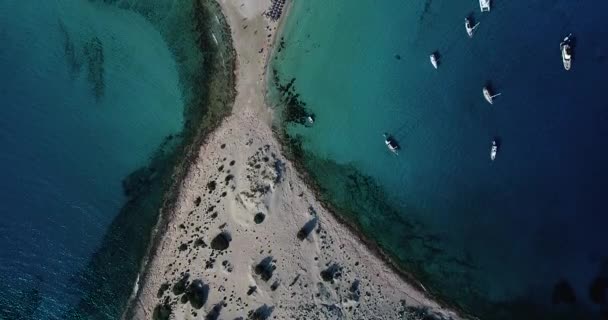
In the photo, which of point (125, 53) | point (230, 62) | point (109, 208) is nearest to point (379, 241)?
point (230, 62)

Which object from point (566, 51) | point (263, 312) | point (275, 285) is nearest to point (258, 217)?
point (275, 285)

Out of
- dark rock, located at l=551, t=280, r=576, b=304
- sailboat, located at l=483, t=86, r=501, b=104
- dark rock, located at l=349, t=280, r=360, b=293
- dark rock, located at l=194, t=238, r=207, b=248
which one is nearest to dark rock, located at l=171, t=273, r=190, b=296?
dark rock, located at l=194, t=238, r=207, b=248

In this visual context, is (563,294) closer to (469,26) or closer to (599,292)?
(599,292)

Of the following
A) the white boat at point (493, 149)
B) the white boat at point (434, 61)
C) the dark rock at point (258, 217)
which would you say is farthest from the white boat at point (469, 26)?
the dark rock at point (258, 217)

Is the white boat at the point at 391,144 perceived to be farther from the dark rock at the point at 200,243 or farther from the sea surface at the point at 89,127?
the dark rock at the point at 200,243

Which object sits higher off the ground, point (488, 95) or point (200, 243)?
point (488, 95)

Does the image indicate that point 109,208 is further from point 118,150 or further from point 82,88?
point 82,88
